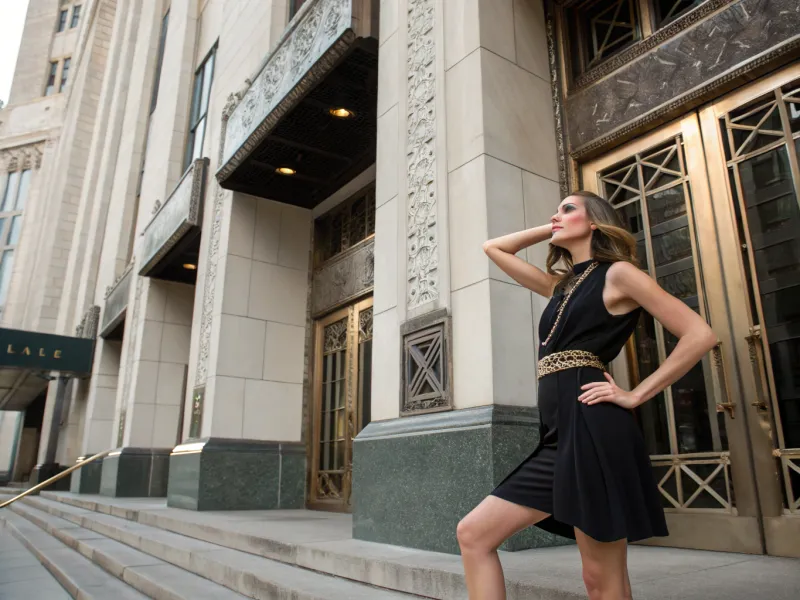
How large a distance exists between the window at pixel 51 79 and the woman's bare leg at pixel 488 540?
42.6 meters

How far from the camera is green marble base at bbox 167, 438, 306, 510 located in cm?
790

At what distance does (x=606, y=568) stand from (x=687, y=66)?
3.82 metres

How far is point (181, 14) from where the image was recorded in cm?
1480

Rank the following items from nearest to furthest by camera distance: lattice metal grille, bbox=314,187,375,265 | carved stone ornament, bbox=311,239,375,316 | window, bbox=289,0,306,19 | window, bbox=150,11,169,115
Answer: carved stone ornament, bbox=311,239,375,316 → lattice metal grille, bbox=314,187,375,265 → window, bbox=289,0,306,19 → window, bbox=150,11,169,115

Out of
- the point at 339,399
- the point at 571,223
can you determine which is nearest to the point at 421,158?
the point at 571,223

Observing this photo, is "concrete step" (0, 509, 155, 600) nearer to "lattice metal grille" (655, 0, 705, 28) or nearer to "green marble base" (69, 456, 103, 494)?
"lattice metal grille" (655, 0, 705, 28)

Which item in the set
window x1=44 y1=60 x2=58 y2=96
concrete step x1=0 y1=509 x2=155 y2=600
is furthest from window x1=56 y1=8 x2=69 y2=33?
concrete step x1=0 y1=509 x2=155 y2=600

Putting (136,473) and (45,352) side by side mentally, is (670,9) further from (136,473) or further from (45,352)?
(45,352)

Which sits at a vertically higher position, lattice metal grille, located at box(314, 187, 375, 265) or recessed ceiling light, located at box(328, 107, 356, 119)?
recessed ceiling light, located at box(328, 107, 356, 119)

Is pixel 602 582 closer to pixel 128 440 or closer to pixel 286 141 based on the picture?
pixel 286 141

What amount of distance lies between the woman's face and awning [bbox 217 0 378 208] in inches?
185

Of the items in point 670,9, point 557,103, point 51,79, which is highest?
point 51,79

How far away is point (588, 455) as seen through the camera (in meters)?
1.75

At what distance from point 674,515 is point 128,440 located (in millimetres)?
11022
